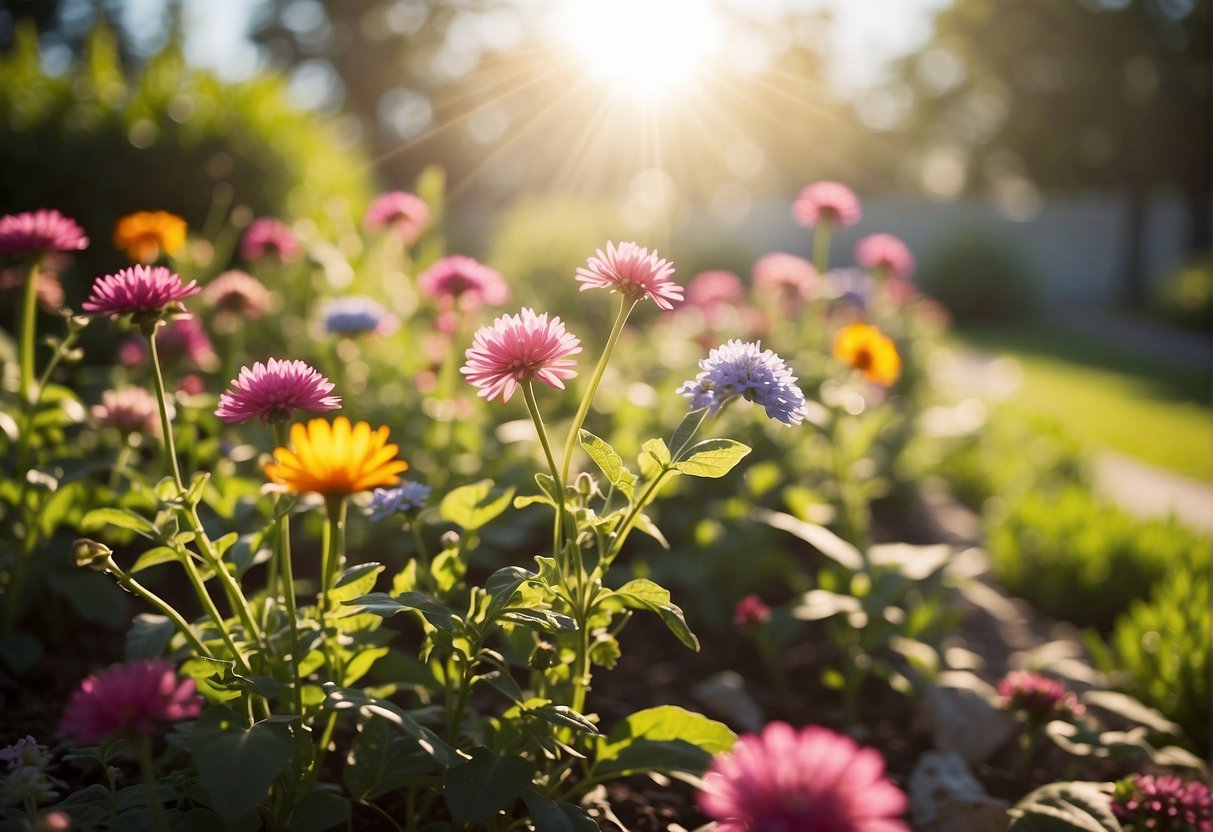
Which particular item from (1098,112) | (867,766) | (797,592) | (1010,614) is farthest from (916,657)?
(1098,112)

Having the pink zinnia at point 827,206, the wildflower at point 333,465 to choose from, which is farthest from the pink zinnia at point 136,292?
the pink zinnia at point 827,206

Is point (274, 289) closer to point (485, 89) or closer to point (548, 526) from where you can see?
point (548, 526)

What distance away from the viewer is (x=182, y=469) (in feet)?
7.79

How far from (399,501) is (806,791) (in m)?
0.88

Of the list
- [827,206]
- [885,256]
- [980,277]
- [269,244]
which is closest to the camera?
[827,206]

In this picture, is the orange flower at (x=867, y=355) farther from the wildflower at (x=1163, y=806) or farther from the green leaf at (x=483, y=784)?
the green leaf at (x=483, y=784)

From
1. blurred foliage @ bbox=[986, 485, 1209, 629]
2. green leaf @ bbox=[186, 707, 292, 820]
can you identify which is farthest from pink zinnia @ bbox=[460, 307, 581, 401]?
blurred foliage @ bbox=[986, 485, 1209, 629]

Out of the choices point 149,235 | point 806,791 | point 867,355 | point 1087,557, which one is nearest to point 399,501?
point 806,791

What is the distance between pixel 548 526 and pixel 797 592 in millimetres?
783

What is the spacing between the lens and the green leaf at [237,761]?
1122mm

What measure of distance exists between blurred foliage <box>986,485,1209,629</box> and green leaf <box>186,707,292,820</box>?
3.12 meters

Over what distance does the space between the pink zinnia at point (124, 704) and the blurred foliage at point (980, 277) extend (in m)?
16.3

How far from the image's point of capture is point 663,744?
5.08 ft

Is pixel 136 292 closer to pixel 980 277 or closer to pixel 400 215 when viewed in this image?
pixel 400 215
